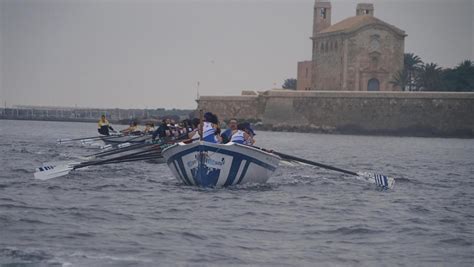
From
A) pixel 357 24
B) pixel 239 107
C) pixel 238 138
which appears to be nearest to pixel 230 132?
pixel 238 138

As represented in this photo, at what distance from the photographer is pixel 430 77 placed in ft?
265

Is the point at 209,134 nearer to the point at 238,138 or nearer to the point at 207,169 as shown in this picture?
the point at 207,169

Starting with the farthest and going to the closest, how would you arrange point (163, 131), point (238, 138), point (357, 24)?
point (357, 24), point (163, 131), point (238, 138)

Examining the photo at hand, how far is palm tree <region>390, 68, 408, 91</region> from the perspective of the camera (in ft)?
261

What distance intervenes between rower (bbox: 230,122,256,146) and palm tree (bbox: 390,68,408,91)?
5965 centimetres

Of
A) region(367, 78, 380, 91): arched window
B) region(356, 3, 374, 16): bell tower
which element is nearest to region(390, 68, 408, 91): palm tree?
region(367, 78, 380, 91): arched window

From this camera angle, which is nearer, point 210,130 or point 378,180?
point 210,130

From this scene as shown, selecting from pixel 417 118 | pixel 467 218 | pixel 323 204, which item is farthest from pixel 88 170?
pixel 417 118

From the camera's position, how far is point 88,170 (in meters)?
23.8

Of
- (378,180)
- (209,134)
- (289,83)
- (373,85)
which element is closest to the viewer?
(209,134)

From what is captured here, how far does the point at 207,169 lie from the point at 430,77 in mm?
64466

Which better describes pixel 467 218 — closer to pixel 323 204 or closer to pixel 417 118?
pixel 323 204

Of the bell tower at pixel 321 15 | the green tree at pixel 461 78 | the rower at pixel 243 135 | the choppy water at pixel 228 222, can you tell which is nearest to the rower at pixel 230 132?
the rower at pixel 243 135

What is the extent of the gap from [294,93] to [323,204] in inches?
2350
